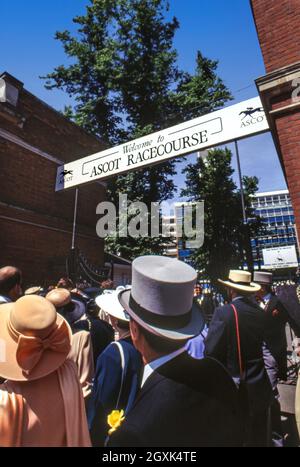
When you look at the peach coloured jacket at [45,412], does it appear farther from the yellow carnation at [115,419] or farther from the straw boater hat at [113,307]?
the straw boater hat at [113,307]

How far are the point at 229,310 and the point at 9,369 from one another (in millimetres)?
2454

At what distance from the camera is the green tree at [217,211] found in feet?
68.5

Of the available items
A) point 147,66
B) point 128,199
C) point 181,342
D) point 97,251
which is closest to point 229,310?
point 181,342

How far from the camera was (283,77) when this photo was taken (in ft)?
17.4

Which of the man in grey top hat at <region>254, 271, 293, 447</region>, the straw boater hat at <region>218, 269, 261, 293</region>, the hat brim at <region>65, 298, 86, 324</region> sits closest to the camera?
the hat brim at <region>65, 298, 86, 324</region>

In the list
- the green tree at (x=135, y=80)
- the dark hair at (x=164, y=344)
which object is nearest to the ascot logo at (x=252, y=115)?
the dark hair at (x=164, y=344)

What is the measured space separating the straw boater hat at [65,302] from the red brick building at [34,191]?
5618 millimetres

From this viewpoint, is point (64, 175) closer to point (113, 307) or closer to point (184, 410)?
point (113, 307)

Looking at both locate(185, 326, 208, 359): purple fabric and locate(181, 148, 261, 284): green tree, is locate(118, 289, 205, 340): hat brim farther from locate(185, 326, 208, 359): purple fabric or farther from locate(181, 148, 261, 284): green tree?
locate(181, 148, 261, 284): green tree

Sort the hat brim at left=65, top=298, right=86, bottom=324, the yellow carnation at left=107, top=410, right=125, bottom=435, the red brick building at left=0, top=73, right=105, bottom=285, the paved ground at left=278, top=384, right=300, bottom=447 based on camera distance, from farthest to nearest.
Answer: the red brick building at left=0, top=73, right=105, bottom=285 < the paved ground at left=278, top=384, right=300, bottom=447 < the hat brim at left=65, top=298, right=86, bottom=324 < the yellow carnation at left=107, top=410, right=125, bottom=435

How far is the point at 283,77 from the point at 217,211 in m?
16.3

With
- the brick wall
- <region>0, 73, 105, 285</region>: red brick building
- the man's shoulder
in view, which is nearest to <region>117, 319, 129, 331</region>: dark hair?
the man's shoulder

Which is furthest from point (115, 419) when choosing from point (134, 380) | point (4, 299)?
point (4, 299)

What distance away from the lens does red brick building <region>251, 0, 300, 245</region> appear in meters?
5.12
